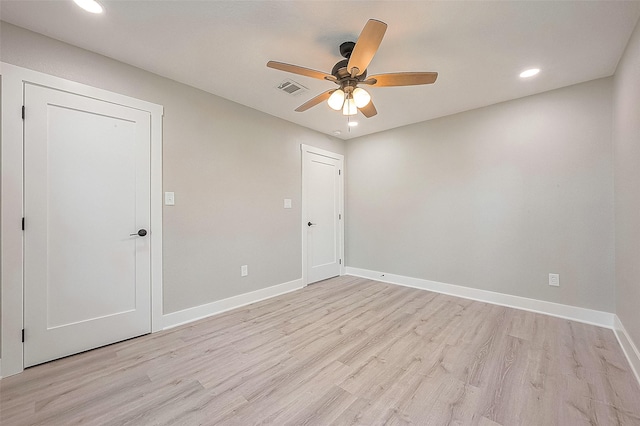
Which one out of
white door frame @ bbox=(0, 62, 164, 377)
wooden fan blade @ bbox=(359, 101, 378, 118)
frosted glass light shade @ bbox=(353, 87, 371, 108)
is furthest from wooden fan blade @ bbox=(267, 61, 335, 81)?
white door frame @ bbox=(0, 62, 164, 377)

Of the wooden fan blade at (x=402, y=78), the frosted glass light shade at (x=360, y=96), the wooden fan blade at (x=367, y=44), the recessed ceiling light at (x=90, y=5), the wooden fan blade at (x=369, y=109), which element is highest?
the recessed ceiling light at (x=90, y=5)

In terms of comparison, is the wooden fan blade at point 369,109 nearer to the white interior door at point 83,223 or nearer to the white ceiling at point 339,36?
the white ceiling at point 339,36

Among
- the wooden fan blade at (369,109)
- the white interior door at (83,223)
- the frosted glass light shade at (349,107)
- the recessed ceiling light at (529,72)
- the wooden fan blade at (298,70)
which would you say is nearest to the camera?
the wooden fan blade at (298,70)

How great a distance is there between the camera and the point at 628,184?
200 cm

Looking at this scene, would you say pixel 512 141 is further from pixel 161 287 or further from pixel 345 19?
pixel 161 287

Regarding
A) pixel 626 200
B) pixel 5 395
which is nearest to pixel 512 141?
pixel 626 200

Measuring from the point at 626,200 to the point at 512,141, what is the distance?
1260 mm

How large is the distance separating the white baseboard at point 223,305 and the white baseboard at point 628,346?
131 inches

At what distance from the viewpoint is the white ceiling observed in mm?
1648

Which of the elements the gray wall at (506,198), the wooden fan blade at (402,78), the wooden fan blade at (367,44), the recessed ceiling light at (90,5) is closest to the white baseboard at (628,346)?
the gray wall at (506,198)

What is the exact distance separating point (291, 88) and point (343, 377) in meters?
2.77

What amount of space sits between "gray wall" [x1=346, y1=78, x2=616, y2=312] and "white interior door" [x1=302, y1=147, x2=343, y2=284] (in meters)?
0.62

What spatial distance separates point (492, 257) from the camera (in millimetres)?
3201

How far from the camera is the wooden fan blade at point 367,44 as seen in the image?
1.36 metres
